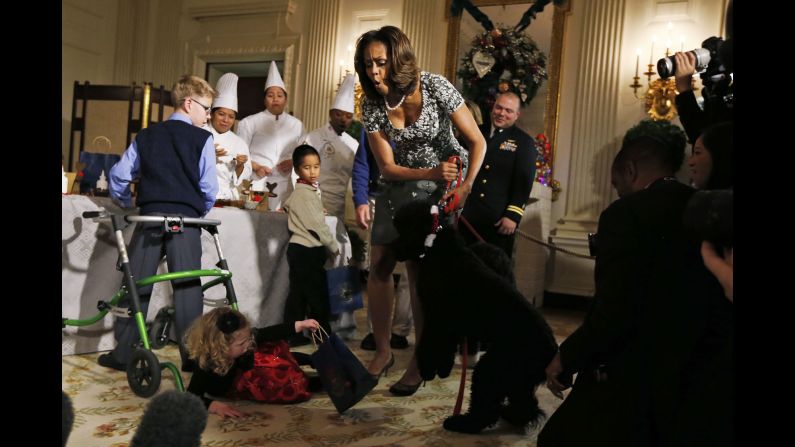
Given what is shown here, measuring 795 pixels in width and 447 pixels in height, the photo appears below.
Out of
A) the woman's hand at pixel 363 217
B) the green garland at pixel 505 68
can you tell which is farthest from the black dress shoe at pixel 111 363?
the green garland at pixel 505 68

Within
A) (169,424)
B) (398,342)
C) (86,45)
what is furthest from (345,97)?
(86,45)

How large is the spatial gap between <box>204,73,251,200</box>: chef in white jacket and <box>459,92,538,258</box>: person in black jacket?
1.39 m

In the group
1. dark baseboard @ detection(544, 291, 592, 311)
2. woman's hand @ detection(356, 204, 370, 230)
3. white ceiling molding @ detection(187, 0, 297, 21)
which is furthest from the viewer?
white ceiling molding @ detection(187, 0, 297, 21)

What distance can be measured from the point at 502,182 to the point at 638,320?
1890 millimetres

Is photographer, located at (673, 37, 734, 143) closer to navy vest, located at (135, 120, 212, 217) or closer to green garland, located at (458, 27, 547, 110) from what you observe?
navy vest, located at (135, 120, 212, 217)

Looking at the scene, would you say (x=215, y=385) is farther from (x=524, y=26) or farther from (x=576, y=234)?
(x=524, y=26)

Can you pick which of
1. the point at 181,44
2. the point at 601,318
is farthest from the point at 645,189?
the point at 181,44

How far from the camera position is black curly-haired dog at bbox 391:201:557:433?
1.97 meters

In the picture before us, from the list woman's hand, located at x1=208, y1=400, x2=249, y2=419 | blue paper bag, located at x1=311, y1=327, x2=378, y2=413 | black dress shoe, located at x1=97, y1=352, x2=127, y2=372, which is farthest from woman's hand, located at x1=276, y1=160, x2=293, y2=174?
woman's hand, located at x1=208, y1=400, x2=249, y2=419

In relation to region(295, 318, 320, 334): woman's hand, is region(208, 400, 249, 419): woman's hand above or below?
below

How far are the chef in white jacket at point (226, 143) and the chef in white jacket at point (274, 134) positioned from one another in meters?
0.61

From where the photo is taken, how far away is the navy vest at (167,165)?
8.46 ft
